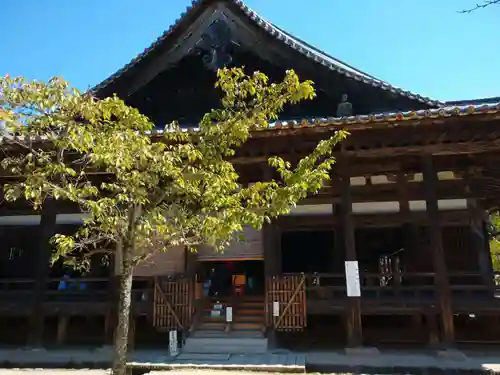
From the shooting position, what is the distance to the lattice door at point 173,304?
30.2 feet

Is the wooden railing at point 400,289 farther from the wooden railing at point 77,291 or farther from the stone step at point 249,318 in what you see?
the wooden railing at point 77,291

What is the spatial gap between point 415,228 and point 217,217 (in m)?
7.73

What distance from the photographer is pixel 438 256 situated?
835cm

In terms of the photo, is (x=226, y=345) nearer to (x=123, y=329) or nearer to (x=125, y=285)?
(x=123, y=329)

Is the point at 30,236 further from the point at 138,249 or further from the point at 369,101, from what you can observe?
the point at 369,101

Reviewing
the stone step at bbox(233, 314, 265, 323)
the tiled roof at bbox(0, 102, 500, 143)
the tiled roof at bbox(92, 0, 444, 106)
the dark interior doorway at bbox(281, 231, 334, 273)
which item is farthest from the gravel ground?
the tiled roof at bbox(92, 0, 444, 106)

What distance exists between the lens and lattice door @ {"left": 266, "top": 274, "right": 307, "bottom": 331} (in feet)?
28.7

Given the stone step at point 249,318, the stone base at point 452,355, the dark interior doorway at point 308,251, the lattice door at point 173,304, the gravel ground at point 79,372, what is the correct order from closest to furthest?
1. the gravel ground at point 79,372
2. the stone base at point 452,355
3. the lattice door at point 173,304
4. the stone step at point 249,318
5. the dark interior doorway at point 308,251

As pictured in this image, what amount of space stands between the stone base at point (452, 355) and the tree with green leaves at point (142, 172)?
5.27 meters

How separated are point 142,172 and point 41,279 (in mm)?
6519

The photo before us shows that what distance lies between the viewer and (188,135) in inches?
217

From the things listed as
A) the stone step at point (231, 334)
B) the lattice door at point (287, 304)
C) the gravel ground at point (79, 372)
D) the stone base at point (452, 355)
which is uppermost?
the lattice door at point (287, 304)

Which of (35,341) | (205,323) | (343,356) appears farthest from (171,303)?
(343,356)

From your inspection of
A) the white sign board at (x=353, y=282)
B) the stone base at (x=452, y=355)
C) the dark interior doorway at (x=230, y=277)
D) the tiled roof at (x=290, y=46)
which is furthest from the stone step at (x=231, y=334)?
the tiled roof at (x=290, y=46)
